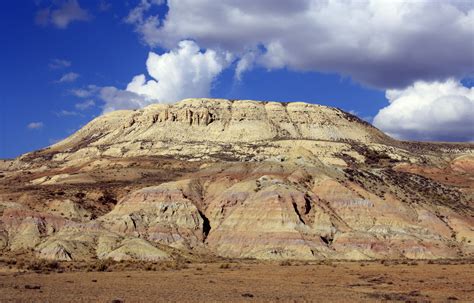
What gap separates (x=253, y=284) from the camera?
1799 inches

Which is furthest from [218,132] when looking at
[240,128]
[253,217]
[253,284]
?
[253,284]

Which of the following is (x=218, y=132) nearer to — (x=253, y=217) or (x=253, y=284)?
(x=253, y=217)

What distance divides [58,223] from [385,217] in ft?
140

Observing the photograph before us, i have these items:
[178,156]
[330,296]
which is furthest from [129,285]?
[178,156]

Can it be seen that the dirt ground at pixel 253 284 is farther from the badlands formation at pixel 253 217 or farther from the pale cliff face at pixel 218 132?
the pale cliff face at pixel 218 132

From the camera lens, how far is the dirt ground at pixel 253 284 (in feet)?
123

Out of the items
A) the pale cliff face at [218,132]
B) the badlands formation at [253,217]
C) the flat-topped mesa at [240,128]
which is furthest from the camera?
the flat-topped mesa at [240,128]

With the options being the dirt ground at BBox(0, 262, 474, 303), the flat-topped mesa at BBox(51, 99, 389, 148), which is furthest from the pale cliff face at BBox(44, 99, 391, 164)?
the dirt ground at BBox(0, 262, 474, 303)

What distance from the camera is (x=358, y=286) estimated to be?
45.4 meters

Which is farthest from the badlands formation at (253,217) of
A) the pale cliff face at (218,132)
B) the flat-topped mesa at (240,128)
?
the flat-topped mesa at (240,128)

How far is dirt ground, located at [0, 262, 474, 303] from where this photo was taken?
37344 millimetres

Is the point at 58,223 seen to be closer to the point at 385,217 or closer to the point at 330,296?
the point at 385,217

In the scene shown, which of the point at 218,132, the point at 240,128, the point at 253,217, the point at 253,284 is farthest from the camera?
the point at 240,128

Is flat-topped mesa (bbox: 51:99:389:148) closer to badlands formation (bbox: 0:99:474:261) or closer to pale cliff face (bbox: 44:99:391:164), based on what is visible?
pale cliff face (bbox: 44:99:391:164)
